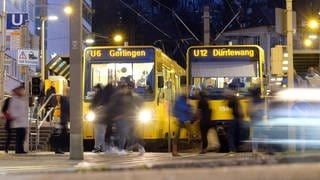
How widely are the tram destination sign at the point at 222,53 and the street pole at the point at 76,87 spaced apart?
7.42m

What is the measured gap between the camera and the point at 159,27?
72125mm

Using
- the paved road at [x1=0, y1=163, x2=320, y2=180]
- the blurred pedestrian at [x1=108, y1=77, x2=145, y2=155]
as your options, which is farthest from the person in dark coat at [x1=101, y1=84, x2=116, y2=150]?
the paved road at [x1=0, y1=163, x2=320, y2=180]

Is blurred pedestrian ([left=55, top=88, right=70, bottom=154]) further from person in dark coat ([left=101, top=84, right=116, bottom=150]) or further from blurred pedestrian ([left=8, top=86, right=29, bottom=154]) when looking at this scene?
person in dark coat ([left=101, top=84, right=116, bottom=150])

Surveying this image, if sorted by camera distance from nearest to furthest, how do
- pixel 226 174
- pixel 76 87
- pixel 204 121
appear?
pixel 226 174
pixel 76 87
pixel 204 121

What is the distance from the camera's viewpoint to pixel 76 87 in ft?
46.6

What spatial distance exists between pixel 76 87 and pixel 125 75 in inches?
243

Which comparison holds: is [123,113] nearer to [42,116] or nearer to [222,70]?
[222,70]

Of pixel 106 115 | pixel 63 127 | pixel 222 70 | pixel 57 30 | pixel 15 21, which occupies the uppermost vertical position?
pixel 57 30

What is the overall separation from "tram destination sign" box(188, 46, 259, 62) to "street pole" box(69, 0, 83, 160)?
742cm

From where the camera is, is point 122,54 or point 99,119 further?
point 122,54

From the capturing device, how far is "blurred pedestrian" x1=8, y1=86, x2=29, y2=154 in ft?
56.3

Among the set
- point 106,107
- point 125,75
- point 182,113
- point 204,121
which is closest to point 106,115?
point 106,107

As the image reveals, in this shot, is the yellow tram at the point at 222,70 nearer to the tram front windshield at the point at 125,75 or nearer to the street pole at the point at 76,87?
the tram front windshield at the point at 125,75

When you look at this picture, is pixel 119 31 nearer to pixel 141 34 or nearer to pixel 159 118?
pixel 141 34
